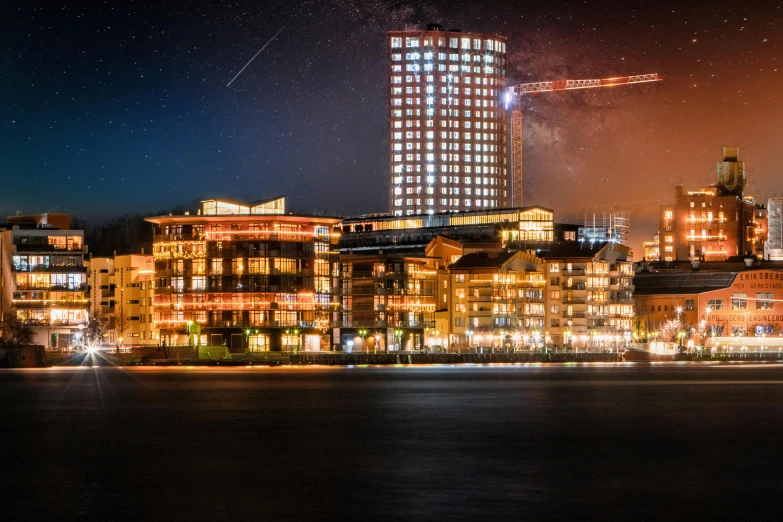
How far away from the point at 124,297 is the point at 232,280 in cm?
2730

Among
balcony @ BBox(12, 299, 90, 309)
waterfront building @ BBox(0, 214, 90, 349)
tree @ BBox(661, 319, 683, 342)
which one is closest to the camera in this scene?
balcony @ BBox(12, 299, 90, 309)

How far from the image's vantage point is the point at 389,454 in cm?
4666

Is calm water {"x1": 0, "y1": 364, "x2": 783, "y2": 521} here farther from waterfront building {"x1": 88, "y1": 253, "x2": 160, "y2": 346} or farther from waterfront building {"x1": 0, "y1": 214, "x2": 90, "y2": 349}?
waterfront building {"x1": 88, "y1": 253, "x2": 160, "y2": 346}

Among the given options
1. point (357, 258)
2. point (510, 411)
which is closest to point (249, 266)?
point (357, 258)

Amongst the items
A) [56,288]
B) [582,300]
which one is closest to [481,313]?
[582,300]

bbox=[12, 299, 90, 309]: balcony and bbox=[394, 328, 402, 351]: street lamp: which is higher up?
bbox=[12, 299, 90, 309]: balcony

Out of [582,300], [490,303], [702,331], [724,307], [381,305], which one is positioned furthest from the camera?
[724,307]

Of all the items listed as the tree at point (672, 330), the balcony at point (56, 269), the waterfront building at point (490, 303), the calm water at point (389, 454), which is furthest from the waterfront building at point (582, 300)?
the calm water at point (389, 454)

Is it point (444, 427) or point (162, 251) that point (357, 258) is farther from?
point (444, 427)

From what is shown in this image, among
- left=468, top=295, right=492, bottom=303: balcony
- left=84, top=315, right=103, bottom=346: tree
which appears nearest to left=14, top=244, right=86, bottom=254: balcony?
left=84, top=315, right=103, bottom=346: tree

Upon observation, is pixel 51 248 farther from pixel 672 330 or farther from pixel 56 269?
pixel 672 330

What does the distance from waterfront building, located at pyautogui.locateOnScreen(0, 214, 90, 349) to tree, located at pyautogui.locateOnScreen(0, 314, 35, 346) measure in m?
3.80

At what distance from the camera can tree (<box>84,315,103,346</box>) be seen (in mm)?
150500

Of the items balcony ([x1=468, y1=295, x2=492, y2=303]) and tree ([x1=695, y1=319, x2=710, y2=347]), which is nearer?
balcony ([x1=468, y1=295, x2=492, y2=303])
